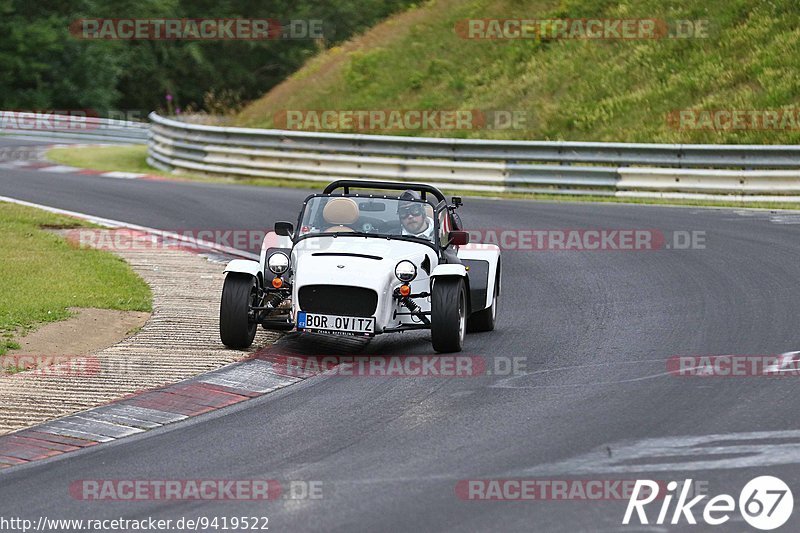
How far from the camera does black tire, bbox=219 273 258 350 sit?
35.8 feet

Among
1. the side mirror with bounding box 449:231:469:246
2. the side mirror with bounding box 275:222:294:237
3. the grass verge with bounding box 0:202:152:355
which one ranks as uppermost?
the side mirror with bounding box 275:222:294:237

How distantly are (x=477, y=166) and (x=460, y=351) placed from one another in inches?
542

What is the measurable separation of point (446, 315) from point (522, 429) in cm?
258

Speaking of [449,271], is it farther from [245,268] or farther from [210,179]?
[210,179]

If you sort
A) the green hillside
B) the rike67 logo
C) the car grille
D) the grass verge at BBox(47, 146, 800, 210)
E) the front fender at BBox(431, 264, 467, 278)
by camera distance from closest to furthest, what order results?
the rike67 logo → the car grille → the front fender at BBox(431, 264, 467, 278) → the grass verge at BBox(47, 146, 800, 210) → the green hillside

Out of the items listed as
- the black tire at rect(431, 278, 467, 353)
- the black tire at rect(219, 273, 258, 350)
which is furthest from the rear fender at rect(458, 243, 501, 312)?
the black tire at rect(219, 273, 258, 350)

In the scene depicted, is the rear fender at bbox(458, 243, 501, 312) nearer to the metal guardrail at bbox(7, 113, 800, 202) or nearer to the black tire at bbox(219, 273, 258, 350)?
A: the black tire at bbox(219, 273, 258, 350)

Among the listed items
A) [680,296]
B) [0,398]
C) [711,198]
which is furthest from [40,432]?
[711,198]

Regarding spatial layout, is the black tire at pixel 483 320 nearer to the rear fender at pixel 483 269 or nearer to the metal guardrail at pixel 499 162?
the rear fender at pixel 483 269

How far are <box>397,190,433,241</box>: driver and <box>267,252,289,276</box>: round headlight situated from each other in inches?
46.4

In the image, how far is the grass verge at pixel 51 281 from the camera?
12.1m

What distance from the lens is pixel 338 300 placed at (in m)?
10.7

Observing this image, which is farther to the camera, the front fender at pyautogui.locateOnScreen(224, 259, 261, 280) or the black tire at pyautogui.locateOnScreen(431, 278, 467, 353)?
the front fender at pyautogui.locateOnScreen(224, 259, 261, 280)

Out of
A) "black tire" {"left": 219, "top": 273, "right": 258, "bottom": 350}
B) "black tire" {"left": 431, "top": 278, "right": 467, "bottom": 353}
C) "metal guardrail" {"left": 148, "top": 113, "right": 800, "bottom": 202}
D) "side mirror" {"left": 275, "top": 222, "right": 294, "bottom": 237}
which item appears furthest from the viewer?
"metal guardrail" {"left": 148, "top": 113, "right": 800, "bottom": 202}
